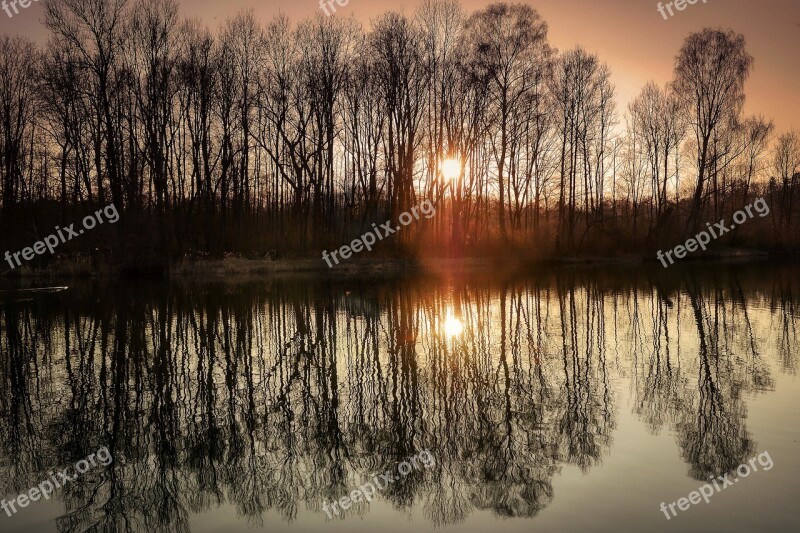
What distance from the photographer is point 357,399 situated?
27.2ft

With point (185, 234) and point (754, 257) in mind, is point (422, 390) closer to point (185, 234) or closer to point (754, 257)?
point (185, 234)

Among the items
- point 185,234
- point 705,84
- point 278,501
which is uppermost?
point 705,84

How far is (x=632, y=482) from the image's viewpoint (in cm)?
538

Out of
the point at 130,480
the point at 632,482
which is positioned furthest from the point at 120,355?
the point at 632,482

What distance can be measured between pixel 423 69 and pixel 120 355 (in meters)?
33.9
